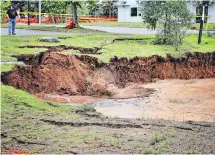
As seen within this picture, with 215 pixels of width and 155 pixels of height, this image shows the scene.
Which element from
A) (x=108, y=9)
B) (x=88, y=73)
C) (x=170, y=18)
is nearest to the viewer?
(x=88, y=73)

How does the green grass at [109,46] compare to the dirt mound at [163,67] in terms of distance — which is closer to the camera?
the green grass at [109,46]

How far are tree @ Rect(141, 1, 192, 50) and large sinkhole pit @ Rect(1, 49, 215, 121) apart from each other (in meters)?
1.80

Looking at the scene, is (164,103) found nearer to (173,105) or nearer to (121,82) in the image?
(173,105)

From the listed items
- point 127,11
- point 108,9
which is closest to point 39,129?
point 127,11

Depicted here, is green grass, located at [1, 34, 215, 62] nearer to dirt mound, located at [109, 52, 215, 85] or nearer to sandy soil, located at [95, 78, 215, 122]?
dirt mound, located at [109, 52, 215, 85]

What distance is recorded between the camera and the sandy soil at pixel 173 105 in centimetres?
1459

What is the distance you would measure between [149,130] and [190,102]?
22.8 feet

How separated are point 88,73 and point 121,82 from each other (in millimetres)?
1868

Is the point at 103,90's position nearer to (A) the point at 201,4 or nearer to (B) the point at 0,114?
(B) the point at 0,114

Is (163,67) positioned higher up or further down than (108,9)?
further down

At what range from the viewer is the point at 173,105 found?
16.3 meters

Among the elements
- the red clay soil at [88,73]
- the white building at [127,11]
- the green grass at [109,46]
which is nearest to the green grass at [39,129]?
A: the red clay soil at [88,73]

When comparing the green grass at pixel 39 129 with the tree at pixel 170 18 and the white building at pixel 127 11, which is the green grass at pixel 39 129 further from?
the white building at pixel 127 11

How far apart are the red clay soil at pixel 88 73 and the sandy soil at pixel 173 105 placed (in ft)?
4.10
